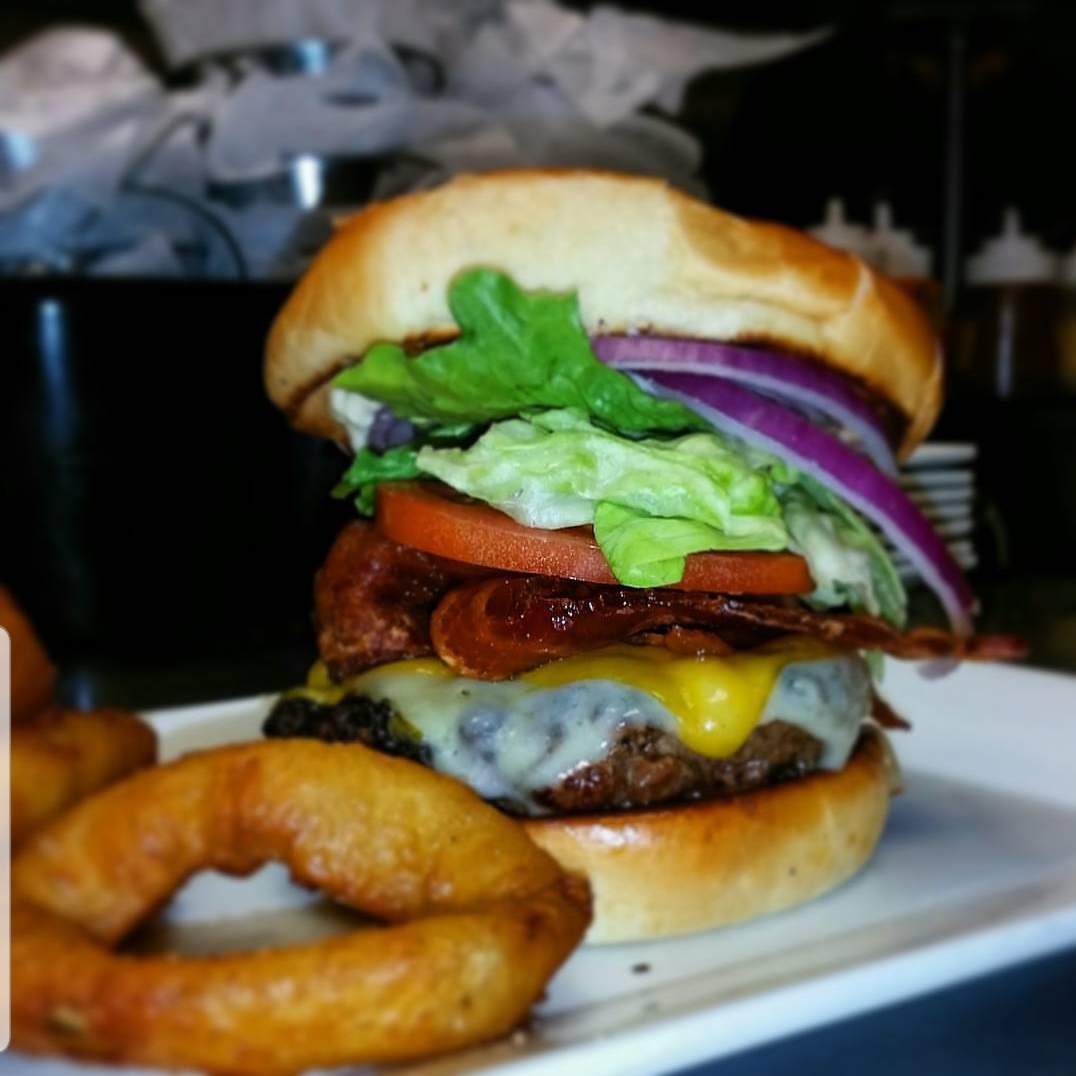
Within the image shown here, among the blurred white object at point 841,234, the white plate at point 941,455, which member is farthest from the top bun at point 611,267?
the blurred white object at point 841,234

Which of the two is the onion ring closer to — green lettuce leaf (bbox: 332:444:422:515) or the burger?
the burger

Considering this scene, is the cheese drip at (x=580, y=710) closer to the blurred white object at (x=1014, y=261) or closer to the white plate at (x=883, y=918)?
the white plate at (x=883, y=918)

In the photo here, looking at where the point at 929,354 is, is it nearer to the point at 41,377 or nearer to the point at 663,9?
the point at 41,377

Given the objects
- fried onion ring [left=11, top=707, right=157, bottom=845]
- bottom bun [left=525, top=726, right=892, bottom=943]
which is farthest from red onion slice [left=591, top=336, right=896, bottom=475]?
fried onion ring [left=11, top=707, right=157, bottom=845]

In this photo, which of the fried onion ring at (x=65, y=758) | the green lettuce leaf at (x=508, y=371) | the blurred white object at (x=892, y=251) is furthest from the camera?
the blurred white object at (x=892, y=251)

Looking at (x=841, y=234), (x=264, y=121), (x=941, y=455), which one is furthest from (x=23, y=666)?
(x=841, y=234)

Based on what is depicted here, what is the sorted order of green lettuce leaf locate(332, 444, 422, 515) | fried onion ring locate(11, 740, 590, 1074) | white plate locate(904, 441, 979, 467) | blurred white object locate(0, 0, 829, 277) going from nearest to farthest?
fried onion ring locate(11, 740, 590, 1074) < green lettuce leaf locate(332, 444, 422, 515) < blurred white object locate(0, 0, 829, 277) < white plate locate(904, 441, 979, 467)

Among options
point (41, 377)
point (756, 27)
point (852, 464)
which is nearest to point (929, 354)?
point (852, 464)

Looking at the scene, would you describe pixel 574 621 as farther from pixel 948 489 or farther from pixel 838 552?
pixel 948 489
